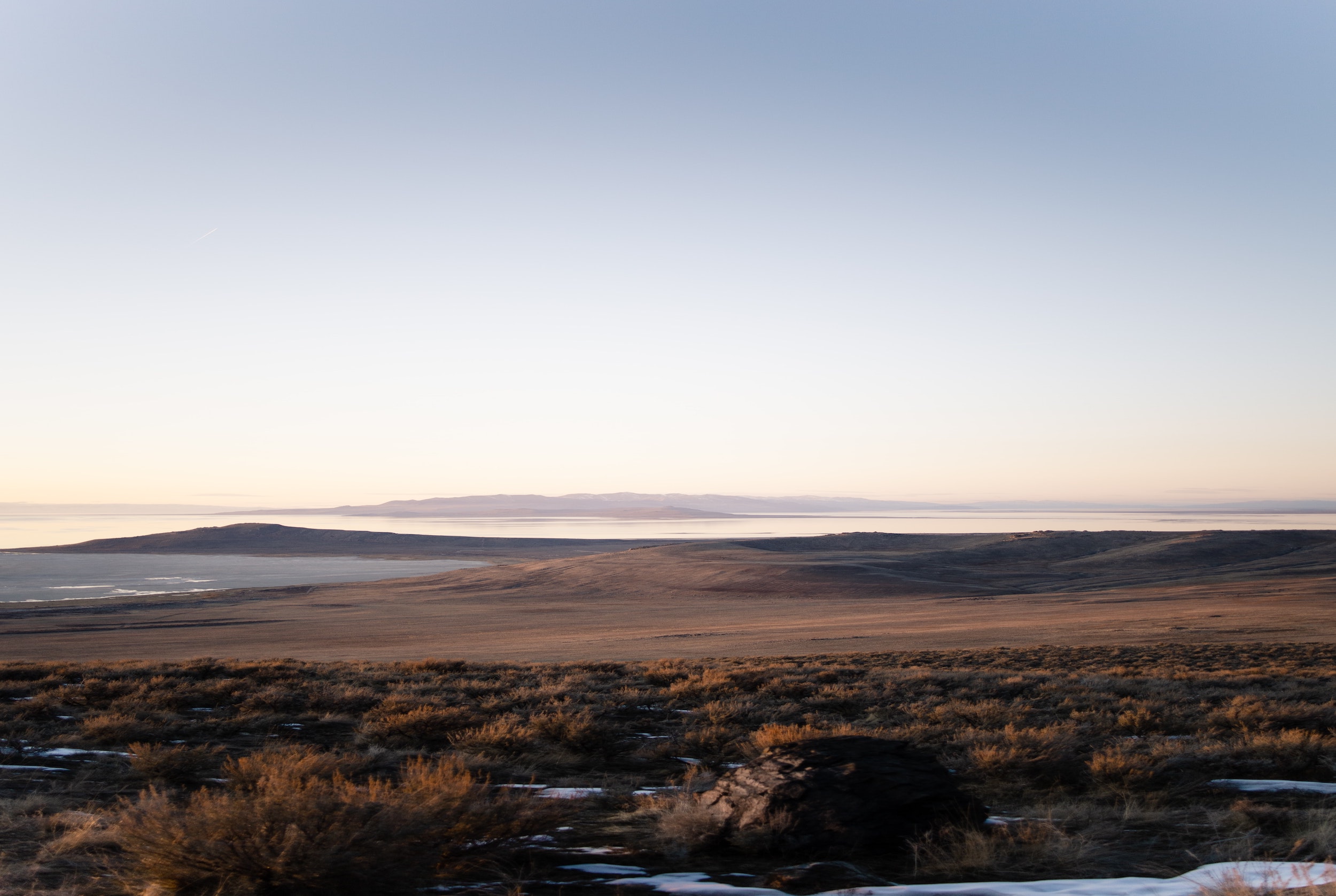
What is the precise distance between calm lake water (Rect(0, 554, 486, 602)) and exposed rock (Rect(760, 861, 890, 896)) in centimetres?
7529

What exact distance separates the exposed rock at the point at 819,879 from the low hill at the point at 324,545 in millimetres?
132610

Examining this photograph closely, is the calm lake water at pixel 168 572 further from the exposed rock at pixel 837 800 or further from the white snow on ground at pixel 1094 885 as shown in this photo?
the white snow on ground at pixel 1094 885

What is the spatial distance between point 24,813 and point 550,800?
161 inches

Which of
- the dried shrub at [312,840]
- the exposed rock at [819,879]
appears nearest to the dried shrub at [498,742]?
the dried shrub at [312,840]

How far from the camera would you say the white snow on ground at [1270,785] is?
23.6 ft

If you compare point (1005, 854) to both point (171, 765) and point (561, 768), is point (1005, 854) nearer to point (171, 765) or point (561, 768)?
point (561, 768)

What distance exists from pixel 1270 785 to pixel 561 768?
22.2 feet

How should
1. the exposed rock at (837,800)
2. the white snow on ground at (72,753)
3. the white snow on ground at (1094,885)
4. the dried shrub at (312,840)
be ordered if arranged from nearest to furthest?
the dried shrub at (312,840)
the white snow on ground at (1094,885)
the exposed rock at (837,800)
the white snow on ground at (72,753)

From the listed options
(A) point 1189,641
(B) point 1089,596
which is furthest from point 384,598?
(A) point 1189,641

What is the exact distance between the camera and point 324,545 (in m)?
174

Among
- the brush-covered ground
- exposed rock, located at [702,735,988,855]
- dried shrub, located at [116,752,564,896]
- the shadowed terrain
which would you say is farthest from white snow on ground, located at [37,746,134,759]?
the shadowed terrain

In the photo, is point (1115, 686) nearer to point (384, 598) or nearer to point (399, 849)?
point (399, 849)

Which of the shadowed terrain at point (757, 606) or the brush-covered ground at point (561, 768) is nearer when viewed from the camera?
the brush-covered ground at point (561, 768)

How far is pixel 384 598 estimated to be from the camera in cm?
6506
